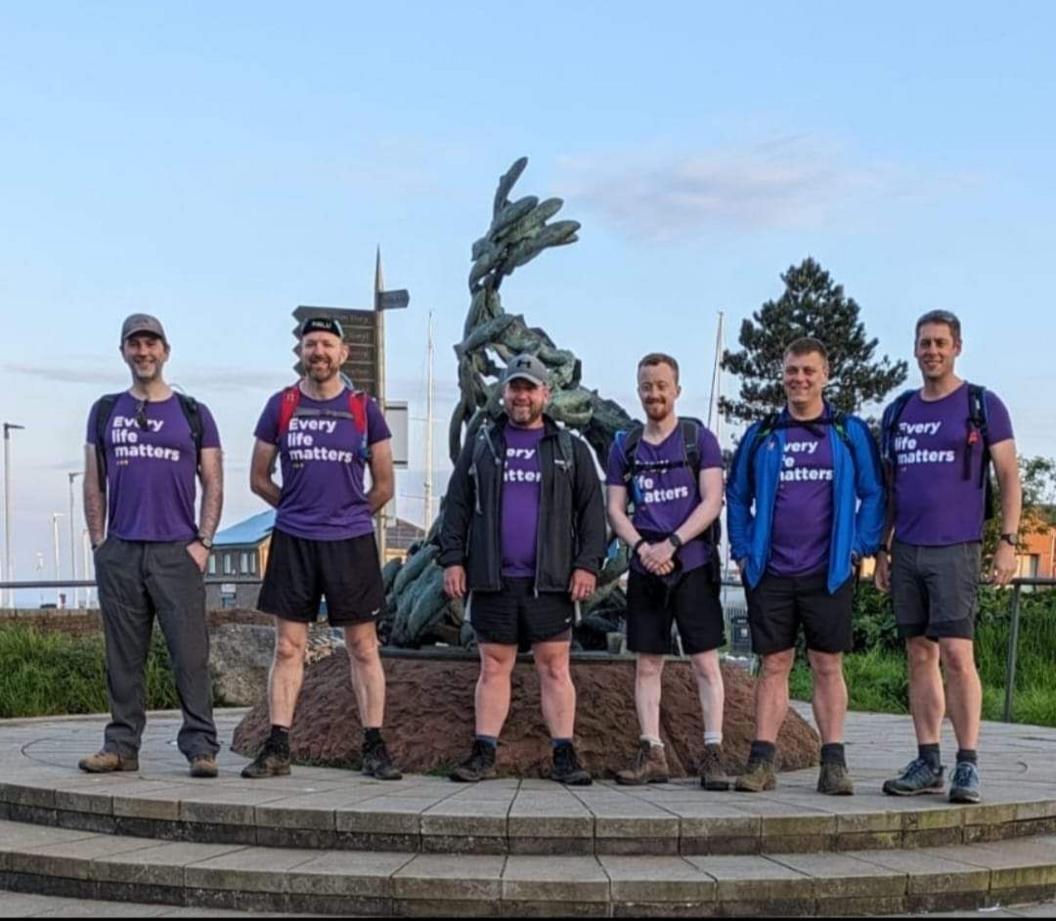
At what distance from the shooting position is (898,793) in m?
5.59

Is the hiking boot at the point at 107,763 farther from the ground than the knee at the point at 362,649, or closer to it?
closer to it

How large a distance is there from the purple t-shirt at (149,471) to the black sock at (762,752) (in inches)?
105

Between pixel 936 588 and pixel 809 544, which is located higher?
pixel 809 544

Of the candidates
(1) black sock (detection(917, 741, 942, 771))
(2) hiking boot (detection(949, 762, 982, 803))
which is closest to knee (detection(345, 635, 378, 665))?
(1) black sock (detection(917, 741, 942, 771))

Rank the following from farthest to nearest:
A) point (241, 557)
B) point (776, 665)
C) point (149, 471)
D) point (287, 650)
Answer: point (241, 557) → point (149, 471) → point (287, 650) → point (776, 665)

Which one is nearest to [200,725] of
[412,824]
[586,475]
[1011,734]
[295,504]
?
[295,504]

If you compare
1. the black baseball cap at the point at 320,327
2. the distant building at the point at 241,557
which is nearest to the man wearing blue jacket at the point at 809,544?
the black baseball cap at the point at 320,327

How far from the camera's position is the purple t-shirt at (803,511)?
18.5 feet

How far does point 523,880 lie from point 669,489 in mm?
1948

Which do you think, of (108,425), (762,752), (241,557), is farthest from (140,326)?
(241,557)

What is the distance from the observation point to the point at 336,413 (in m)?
5.90

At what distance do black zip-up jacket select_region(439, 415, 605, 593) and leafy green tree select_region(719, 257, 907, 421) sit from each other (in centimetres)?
3845

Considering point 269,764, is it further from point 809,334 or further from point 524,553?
point 809,334

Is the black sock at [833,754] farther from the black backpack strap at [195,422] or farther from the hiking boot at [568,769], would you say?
the black backpack strap at [195,422]
